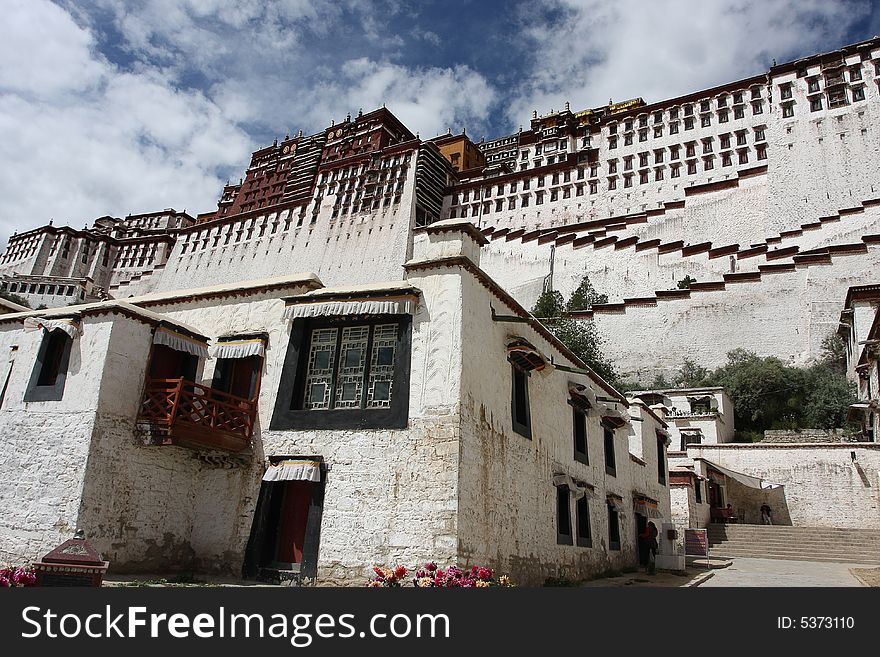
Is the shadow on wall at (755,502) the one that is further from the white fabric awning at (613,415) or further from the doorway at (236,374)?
the doorway at (236,374)

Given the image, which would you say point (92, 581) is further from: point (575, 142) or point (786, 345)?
point (575, 142)

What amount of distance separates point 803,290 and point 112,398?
32.7m

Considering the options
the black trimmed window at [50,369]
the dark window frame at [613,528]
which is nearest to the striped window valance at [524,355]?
the dark window frame at [613,528]

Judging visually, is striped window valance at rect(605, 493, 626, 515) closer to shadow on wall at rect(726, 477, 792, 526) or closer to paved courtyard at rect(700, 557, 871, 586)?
paved courtyard at rect(700, 557, 871, 586)

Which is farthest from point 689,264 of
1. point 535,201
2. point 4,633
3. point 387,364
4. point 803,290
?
point 4,633

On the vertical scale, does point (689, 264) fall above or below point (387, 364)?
above

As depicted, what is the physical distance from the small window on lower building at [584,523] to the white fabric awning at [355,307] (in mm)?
5964

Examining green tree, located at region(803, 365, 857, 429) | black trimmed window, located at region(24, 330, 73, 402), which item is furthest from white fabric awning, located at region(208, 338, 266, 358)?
green tree, located at region(803, 365, 857, 429)

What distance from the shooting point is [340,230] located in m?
52.4

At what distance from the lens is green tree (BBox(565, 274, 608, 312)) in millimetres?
38469

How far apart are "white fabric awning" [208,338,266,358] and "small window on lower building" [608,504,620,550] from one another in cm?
849

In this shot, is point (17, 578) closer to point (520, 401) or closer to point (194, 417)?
point (194, 417)

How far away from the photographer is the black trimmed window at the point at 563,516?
11562mm

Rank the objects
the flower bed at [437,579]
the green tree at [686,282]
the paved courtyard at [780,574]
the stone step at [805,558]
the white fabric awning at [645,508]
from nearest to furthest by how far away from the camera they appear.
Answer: the flower bed at [437,579], the paved courtyard at [780,574], the white fabric awning at [645,508], the stone step at [805,558], the green tree at [686,282]
